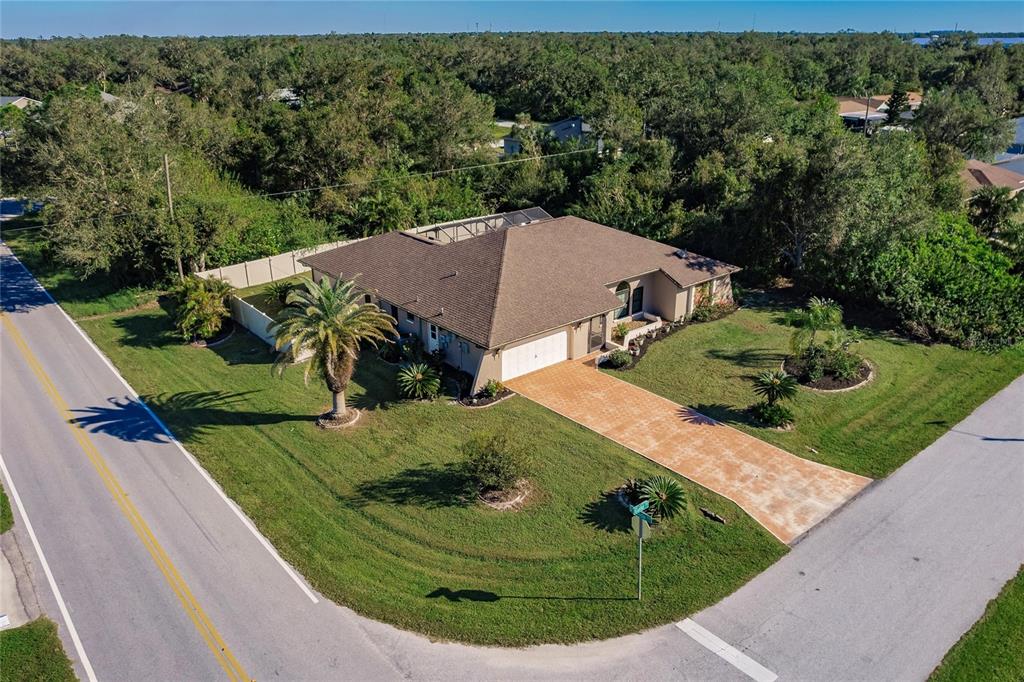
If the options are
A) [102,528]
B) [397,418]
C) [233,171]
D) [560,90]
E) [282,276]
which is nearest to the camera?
[102,528]

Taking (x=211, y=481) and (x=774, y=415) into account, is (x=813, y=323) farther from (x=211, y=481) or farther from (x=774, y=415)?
(x=211, y=481)

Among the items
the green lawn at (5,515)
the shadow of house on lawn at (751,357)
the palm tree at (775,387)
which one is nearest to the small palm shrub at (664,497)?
the palm tree at (775,387)

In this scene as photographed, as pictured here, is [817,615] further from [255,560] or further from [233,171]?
[233,171]

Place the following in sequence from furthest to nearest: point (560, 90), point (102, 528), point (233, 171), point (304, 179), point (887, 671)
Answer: point (560, 90), point (233, 171), point (304, 179), point (102, 528), point (887, 671)

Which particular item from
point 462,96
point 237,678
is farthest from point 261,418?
point 462,96

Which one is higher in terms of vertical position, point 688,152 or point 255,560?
point 688,152

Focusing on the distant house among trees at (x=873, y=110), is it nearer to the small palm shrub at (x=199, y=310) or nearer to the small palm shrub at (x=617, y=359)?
the small palm shrub at (x=617, y=359)

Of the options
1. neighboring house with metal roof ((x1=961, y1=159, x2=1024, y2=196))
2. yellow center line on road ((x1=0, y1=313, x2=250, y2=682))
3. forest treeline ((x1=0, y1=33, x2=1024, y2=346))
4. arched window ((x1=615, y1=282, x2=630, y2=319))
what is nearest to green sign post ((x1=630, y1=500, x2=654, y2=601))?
yellow center line on road ((x1=0, y1=313, x2=250, y2=682))

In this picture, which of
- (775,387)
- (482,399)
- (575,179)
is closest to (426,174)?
(575,179)
